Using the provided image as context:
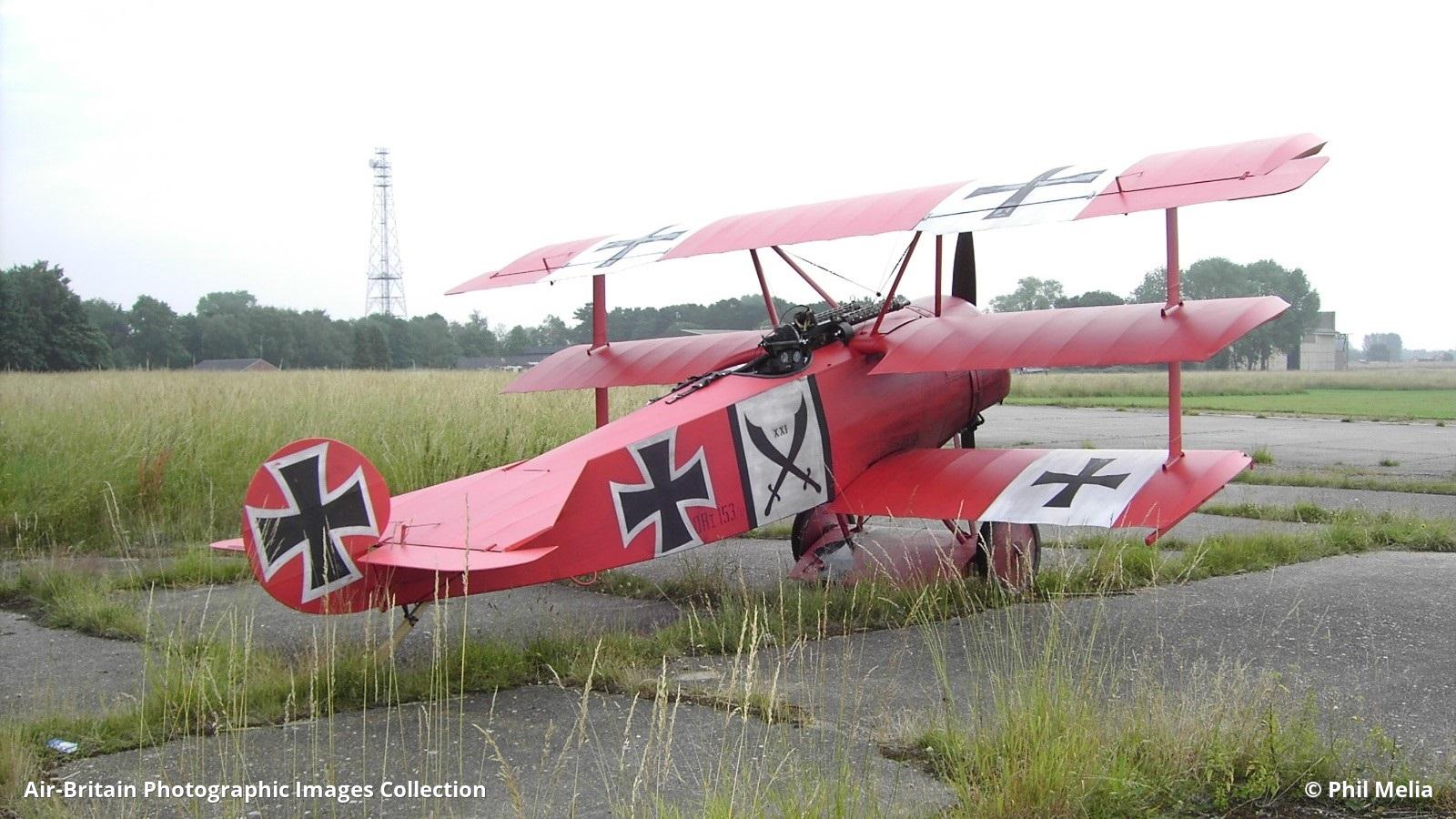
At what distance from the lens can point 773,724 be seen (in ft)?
13.4

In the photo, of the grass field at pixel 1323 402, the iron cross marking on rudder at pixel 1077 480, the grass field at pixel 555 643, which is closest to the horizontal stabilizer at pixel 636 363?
the grass field at pixel 555 643

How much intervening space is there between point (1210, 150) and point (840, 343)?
2.37 m

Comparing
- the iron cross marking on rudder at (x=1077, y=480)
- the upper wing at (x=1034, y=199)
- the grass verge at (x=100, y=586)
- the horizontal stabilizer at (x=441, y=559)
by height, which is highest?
the upper wing at (x=1034, y=199)

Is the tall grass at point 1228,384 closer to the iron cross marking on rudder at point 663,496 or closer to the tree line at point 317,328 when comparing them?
the tree line at point 317,328

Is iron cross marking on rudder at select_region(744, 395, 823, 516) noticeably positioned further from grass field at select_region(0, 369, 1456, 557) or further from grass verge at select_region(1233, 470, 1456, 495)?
grass verge at select_region(1233, 470, 1456, 495)

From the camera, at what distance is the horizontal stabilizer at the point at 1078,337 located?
5758 mm

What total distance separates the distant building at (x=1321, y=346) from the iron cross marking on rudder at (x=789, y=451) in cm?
6404

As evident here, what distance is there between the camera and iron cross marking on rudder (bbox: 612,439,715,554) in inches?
210

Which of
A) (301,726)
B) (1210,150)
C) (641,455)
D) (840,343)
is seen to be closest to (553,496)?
(641,455)

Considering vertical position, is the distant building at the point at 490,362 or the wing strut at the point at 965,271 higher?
the wing strut at the point at 965,271

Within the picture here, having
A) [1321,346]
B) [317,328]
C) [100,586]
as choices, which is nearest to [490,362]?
[317,328]

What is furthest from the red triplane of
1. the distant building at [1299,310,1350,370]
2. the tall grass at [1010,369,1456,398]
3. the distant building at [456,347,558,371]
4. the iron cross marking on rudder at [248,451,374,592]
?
the distant building at [1299,310,1350,370]

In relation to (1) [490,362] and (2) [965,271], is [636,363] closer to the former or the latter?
(2) [965,271]

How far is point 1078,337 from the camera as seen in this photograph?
6.29m
